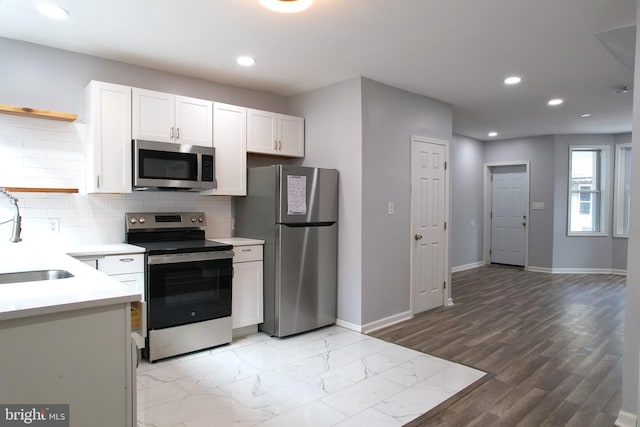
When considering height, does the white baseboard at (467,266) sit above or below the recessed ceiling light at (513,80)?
below

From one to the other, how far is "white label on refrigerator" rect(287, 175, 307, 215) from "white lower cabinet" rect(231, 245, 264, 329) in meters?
0.51

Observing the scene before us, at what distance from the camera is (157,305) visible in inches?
120

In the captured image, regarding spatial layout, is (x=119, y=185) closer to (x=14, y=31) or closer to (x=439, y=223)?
(x=14, y=31)

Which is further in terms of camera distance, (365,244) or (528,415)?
(365,244)

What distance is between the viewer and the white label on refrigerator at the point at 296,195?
3620mm

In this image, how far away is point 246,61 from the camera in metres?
3.42

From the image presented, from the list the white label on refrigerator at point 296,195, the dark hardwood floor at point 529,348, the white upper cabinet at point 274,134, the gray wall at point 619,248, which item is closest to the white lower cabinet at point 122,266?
the white label on refrigerator at point 296,195

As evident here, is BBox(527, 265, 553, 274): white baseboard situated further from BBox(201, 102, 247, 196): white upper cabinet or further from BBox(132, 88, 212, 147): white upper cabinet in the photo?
BBox(132, 88, 212, 147): white upper cabinet

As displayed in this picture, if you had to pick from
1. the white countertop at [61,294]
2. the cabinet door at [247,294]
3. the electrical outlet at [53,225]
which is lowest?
the cabinet door at [247,294]

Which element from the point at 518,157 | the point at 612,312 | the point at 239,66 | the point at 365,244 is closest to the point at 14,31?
the point at 239,66

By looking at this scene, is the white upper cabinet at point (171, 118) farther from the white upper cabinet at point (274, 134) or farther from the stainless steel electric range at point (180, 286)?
the stainless steel electric range at point (180, 286)

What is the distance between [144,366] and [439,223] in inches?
137

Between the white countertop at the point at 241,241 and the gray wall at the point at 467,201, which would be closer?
the white countertop at the point at 241,241

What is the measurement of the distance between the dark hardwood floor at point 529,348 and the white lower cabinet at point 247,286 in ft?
3.93
